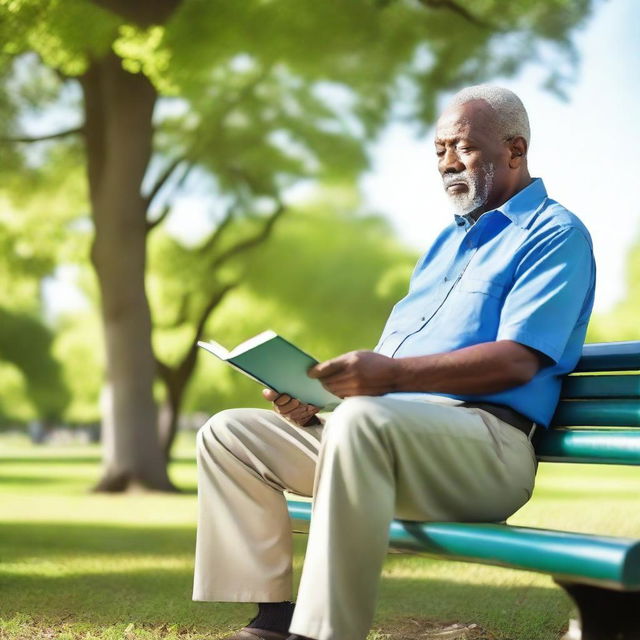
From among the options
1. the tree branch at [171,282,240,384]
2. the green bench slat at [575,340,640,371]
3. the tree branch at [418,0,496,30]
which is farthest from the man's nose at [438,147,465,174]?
the tree branch at [171,282,240,384]

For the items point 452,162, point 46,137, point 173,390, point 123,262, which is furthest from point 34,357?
point 452,162

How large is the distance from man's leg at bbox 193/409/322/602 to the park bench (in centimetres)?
12

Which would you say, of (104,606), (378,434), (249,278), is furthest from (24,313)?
(378,434)

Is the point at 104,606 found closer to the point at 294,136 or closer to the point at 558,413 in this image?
the point at 558,413

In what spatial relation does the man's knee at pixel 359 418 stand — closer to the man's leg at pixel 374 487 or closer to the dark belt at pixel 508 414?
the man's leg at pixel 374 487

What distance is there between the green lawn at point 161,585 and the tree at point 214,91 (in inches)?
129

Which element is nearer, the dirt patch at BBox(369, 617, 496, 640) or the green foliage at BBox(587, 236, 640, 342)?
the dirt patch at BBox(369, 617, 496, 640)

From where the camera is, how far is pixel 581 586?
8.02 feet

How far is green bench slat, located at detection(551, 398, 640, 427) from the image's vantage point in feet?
9.96

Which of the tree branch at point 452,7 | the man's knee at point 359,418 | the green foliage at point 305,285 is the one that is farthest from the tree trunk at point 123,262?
the man's knee at point 359,418

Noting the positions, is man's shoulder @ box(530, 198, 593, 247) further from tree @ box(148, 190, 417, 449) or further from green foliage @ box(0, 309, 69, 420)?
green foliage @ box(0, 309, 69, 420)

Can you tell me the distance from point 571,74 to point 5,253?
9676mm

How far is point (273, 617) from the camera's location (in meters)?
3.11

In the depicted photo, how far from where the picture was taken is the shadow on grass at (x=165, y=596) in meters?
4.42
